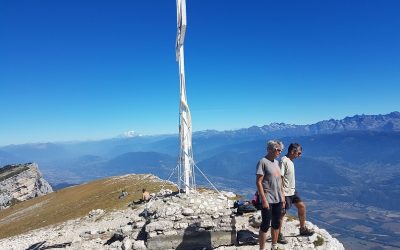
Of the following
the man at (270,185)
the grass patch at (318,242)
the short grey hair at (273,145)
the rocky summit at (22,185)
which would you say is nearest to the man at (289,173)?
the man at (270,185)

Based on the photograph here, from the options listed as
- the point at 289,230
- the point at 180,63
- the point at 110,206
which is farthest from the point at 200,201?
the point at 110,206

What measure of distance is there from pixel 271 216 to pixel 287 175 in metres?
1.71

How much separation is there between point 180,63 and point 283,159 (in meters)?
8.55

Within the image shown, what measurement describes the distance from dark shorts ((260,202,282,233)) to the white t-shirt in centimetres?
133

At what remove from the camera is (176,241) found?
52.2 feet

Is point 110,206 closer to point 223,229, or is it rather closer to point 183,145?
point 183,145

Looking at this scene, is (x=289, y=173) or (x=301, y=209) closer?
(x=289, y=173)

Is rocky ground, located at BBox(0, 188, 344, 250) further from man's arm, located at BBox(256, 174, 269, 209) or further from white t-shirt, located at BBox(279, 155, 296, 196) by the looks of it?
man's arm, located at BBox(256, 174, 269, 209)

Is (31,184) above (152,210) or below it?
below

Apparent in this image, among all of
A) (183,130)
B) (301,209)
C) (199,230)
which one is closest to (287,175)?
(301,209)

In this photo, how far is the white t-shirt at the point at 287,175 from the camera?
13.7 meters

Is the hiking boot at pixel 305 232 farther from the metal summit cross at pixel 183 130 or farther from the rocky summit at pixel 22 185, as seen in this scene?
the rocky summit at pixel 22 185

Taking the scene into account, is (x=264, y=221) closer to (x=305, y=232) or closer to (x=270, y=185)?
(x=270, y=185)

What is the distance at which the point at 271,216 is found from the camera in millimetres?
12977
